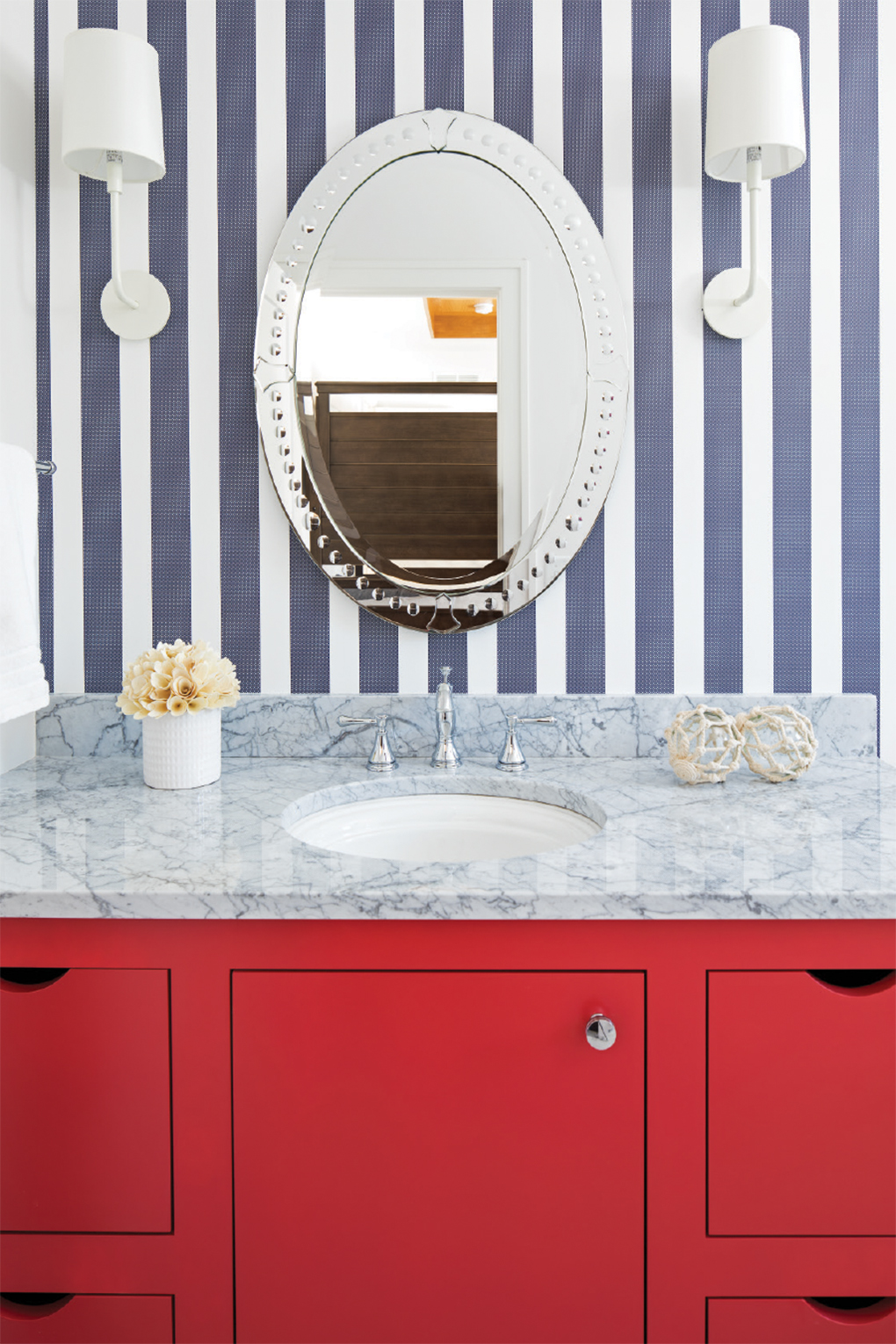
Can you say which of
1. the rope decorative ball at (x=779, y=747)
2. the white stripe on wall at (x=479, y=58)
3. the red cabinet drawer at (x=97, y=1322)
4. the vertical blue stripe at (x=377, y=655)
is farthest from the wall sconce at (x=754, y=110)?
the red cabinet drawer at (x=97, y=1322)

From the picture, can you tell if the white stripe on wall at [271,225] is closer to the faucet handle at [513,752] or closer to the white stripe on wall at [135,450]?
the white stripe on wall at [135,450]

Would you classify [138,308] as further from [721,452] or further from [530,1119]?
[530,1119]

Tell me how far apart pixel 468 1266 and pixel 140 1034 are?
448mm

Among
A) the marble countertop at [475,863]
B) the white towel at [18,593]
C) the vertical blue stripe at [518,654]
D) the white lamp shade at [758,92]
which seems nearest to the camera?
the marble countertop at [475,863]

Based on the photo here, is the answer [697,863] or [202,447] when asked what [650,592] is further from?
[202,447]

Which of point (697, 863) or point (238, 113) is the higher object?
point (238, 113)

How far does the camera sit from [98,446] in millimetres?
1566


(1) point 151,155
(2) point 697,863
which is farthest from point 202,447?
(2) point 697,863

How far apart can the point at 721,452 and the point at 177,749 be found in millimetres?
1070

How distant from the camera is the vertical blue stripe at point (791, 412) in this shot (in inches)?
60.0

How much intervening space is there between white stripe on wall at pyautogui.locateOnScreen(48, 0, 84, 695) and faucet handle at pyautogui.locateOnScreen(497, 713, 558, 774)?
30.9 inches

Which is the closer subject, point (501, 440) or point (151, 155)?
point (151, 155)

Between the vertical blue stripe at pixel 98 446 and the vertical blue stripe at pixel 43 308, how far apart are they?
0.06 metres

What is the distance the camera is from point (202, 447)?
157 cm
